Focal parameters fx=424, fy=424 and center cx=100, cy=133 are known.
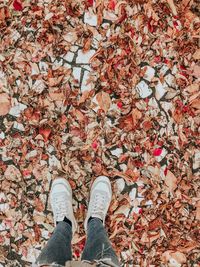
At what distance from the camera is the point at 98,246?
6.69 feet

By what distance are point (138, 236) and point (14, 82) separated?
115 centimetres

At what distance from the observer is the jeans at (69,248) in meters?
1.94

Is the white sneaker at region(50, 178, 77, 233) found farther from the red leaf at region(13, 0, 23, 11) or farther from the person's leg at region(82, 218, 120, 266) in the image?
the red leaf at region(13, 0, 23, 11)

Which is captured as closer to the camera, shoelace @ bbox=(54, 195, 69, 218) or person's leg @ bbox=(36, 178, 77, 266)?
person's leg @ bbox=(36, 178, 77, 266)

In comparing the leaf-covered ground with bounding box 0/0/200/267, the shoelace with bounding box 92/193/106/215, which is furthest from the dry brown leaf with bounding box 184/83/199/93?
the shoelace with bounding box 92/193/106/215

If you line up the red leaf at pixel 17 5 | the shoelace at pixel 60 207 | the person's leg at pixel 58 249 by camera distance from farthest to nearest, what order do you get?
1. the red leaf at pixel 17 5
2. the shoelace at pixel 60 207
3. the person's leg at pixel 58 249

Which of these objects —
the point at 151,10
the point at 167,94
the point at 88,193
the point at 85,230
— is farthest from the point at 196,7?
the point at 85,230

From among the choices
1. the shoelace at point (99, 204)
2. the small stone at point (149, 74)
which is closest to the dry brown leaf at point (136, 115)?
the small stone at point (149, 74)

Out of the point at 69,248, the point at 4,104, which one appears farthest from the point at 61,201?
the point at 4,104

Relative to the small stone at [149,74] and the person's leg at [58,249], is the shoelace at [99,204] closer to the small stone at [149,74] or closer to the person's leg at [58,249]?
the person's leg at [58,249]

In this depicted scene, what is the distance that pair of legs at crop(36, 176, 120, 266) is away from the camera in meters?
1.96

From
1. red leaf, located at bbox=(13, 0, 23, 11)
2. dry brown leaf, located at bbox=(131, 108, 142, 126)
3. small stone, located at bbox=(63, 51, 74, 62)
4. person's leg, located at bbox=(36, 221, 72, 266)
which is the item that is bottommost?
person's leg, located at bbox=(36, 221, 72, 266)

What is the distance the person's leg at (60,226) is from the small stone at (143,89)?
0.68 metres

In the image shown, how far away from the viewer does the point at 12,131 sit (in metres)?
2.47
